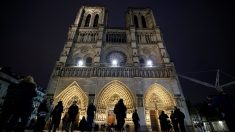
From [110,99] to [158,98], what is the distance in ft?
19.4

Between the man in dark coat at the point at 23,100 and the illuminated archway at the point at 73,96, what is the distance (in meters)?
10.3

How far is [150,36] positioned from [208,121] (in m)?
18.9

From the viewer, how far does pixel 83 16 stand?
25203 millimetres

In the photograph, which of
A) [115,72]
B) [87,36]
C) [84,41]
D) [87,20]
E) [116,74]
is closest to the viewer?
[116,74]

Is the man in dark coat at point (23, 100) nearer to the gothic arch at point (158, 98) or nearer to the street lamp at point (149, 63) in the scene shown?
the gothic arch at point (158, 98)

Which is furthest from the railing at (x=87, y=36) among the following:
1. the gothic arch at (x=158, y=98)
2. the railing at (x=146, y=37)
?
the gothic arch at (x=158, y=98)

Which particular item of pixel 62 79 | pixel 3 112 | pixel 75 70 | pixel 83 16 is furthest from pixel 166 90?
pixel 83 16

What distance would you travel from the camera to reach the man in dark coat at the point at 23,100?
510 cm

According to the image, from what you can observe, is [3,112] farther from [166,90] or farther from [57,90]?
[166,90]

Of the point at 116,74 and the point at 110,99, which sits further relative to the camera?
the point at 116,74

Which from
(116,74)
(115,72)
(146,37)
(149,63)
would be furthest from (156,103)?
(146,37)

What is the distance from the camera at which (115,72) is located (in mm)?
17453

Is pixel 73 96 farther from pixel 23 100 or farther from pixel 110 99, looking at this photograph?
pixel 23 100

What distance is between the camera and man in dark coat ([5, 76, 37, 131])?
5.10 meters
